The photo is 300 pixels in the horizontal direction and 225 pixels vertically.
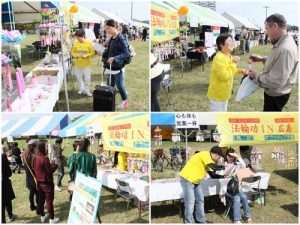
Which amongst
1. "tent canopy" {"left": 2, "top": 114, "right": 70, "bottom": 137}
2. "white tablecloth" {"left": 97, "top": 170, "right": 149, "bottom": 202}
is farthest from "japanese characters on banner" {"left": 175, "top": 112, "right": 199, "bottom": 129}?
"tent canopy" {"left": 2, "top": 114, "right": 70, "bottom": 137}

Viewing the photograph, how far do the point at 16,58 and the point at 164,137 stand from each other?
8.14 ft

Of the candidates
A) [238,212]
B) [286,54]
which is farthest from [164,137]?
[286,54]

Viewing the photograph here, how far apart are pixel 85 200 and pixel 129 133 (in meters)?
0.77

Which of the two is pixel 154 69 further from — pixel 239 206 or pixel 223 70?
pixel 239 206

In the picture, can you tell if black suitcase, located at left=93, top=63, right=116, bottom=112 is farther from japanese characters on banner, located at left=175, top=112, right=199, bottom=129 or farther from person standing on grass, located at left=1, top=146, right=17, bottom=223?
person standing on grass, located at left=1, top=146, right=17, bottom=223

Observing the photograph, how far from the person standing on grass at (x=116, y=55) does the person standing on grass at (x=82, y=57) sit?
0.51 m

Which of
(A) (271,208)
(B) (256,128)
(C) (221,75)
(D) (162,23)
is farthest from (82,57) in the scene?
(A) (271,208)

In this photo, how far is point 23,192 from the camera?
14.3 ft

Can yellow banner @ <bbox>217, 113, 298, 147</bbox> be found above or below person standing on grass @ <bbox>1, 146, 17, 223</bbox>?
above

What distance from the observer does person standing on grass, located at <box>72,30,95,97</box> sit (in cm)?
411

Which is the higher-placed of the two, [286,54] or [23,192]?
[286,54]

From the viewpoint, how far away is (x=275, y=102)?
261 cm

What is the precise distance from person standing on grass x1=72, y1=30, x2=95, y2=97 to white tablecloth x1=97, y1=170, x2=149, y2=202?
3.25 ft

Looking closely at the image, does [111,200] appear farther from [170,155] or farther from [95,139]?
[170,155]
